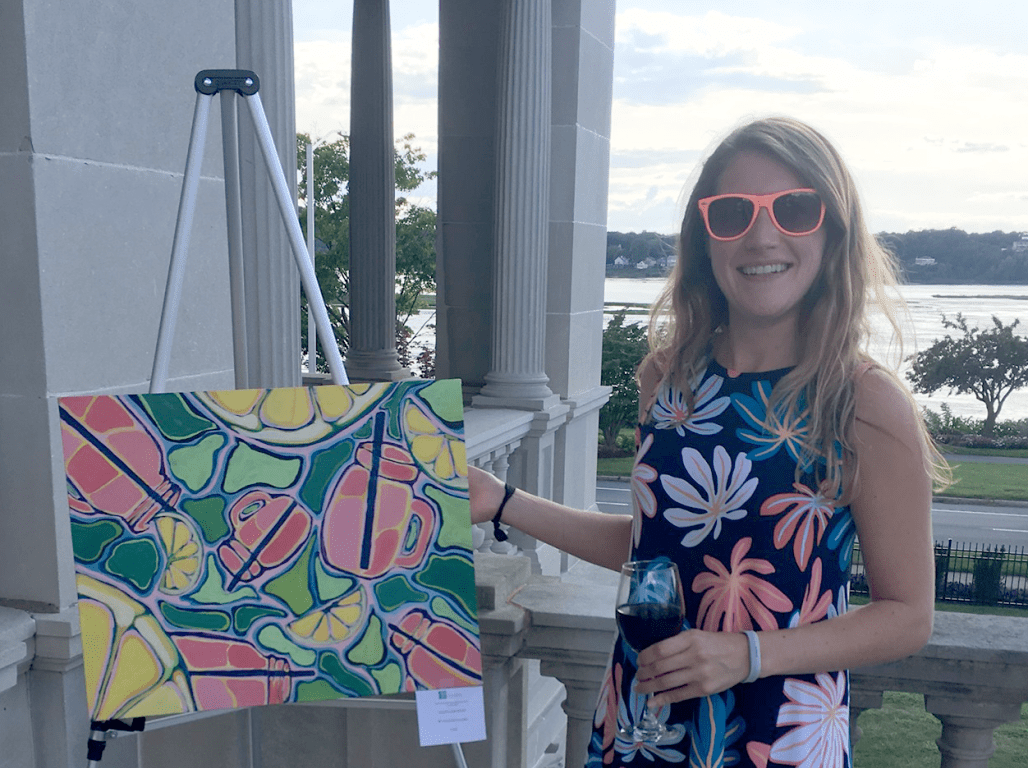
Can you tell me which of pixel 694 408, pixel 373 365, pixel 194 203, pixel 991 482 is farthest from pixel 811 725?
pixel 991 482

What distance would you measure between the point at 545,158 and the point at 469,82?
1.36 metres

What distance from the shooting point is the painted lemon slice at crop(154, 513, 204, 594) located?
2.33 m

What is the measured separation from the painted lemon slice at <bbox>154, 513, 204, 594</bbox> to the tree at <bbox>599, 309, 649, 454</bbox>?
1369 inches

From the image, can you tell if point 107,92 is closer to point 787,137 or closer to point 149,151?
point 149,151

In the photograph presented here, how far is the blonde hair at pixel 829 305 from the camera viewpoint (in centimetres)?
188

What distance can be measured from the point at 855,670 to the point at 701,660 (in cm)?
94

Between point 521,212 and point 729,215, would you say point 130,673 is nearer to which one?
point 729,215

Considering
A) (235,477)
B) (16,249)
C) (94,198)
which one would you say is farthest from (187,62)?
(235,477)

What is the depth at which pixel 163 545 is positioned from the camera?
2.33 meters

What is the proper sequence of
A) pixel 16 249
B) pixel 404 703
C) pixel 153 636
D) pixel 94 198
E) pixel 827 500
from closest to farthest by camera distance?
1. pixel 827 500
2. pixel 153 636
3. pixel 404 703
4. pixel 16 249
5. pixel 94 198

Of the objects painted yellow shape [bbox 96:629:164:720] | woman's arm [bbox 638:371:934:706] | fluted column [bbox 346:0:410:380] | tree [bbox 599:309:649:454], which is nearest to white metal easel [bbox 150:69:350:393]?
painted yellow shape [bbox 96:629:164:720]

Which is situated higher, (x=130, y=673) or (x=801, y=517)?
(x=801, y=517)

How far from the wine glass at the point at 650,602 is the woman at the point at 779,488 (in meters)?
0.04

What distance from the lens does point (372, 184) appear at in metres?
12.9
